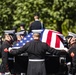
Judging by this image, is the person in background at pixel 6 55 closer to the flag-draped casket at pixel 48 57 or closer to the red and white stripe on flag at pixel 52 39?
the flag-draped casket at pixel 48 57

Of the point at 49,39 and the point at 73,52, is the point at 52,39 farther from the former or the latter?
the point at 73,52

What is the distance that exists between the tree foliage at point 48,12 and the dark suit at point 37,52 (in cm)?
1825

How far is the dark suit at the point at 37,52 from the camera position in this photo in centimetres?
1180

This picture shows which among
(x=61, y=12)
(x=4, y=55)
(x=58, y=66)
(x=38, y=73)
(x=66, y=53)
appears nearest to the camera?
(x=38, y=73)

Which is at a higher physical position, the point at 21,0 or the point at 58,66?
the point at 21,0

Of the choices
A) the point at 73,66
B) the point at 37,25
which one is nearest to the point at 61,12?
the point at 37,25

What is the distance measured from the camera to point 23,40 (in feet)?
45.3

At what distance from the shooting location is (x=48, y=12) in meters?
30.8

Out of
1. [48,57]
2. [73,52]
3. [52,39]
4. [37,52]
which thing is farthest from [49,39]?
[37,52]

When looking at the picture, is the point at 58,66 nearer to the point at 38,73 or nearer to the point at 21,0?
the point at 38,73

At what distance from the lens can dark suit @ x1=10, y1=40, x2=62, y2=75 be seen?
1180cm

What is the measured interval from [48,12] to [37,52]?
19130 millimetres

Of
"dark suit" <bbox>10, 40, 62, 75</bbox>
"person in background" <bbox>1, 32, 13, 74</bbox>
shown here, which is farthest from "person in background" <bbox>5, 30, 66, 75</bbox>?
"person in background" <bbox>1, 32, 13, 74</bbox>

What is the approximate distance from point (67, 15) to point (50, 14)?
4.40ft
